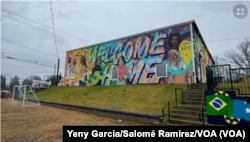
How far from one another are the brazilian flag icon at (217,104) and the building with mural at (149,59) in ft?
23.0

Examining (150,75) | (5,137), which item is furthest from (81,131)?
(150,75)

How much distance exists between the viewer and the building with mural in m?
12.6

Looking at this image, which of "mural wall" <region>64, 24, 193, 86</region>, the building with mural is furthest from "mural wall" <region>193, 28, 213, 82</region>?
"mural wall" <region>64, 24, 193, 86</region>

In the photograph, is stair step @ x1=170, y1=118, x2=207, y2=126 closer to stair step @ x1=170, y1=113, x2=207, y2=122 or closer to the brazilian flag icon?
stair step @ x1=170, y1=113, x2=207, y2=122

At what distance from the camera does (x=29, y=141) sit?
4469 millimetres

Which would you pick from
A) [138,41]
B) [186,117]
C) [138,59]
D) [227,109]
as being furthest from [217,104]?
[138,41]

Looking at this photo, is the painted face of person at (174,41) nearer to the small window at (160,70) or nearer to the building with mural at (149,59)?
the building with mural at (149,59)

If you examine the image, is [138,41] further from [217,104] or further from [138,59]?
[217,104]

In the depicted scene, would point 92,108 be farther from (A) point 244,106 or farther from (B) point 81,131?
(A) point 244,106

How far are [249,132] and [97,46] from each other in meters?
18.3

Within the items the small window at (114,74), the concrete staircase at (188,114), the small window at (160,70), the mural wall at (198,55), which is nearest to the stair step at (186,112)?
the concrete staircase at (188,114)

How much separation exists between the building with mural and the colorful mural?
703 centimetres

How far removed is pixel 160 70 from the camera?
44.7 feet

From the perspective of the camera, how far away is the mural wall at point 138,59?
12742mm
